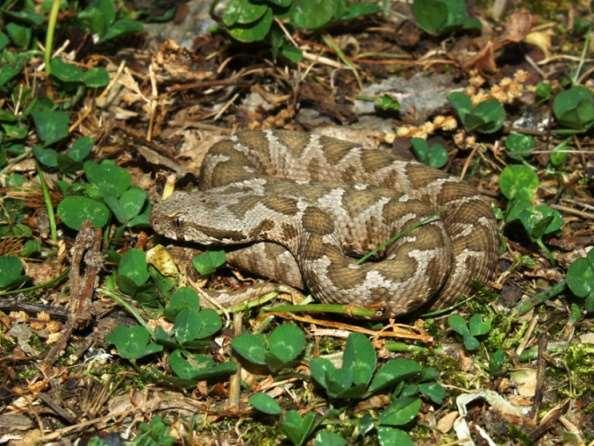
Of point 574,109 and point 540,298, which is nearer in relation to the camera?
point 540,298

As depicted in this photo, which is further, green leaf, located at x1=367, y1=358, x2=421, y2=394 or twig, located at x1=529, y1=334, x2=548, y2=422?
twig, located at x1=529, y1=334, x2=548, y2=422

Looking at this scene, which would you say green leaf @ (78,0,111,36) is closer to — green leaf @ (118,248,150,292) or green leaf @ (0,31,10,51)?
green leaf @ (0,31,10,51)

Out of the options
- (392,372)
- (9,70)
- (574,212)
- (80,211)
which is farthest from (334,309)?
(9,70)

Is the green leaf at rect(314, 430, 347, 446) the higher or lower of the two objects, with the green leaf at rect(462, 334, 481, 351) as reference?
lower

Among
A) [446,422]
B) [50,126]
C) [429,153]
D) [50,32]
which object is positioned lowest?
[446,422]

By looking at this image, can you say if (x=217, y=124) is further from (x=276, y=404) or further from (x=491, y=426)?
(x=491, y=426)

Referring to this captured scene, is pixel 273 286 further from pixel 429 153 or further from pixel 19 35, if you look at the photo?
pixel 19 35

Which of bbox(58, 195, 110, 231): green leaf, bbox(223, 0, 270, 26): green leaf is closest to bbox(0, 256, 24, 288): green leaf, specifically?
bbox(58, 195, 110, 231): green leaf

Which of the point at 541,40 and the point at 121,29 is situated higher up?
the point at 121,29
